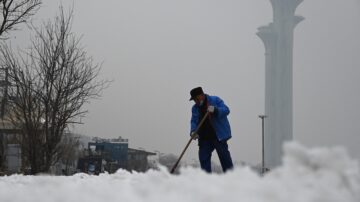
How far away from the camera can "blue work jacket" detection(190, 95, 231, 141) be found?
7.32 m

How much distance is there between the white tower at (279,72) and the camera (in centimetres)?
9119

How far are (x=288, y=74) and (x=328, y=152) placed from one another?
91444 millimetres

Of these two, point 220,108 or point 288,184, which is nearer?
point 288,184

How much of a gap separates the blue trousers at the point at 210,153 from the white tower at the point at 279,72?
82.1 metres

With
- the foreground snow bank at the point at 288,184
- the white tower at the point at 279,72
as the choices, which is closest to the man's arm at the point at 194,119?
the foreground snow bank at the point at 288,184

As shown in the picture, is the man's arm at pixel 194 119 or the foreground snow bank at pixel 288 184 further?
the man's arm at pixel 194 119

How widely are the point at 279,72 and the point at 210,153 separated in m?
85.8

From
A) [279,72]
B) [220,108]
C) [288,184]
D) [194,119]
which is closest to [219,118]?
[220,108]

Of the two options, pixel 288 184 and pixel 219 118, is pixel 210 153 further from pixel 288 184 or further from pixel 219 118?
pixel 288 184

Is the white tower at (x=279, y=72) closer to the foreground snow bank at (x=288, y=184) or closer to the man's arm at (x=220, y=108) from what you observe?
the man's arm at (x=220, y=108)

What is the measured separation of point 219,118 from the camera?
7.38 meters

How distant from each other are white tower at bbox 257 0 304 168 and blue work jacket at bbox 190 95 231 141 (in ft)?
270

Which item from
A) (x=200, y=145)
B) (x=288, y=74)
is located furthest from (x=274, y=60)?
(x=200, y=145)

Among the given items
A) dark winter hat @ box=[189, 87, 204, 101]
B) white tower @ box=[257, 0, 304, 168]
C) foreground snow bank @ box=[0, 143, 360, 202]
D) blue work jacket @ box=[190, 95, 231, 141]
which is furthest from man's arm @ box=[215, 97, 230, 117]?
white tower @ box=[257, 0, 304, 168]
